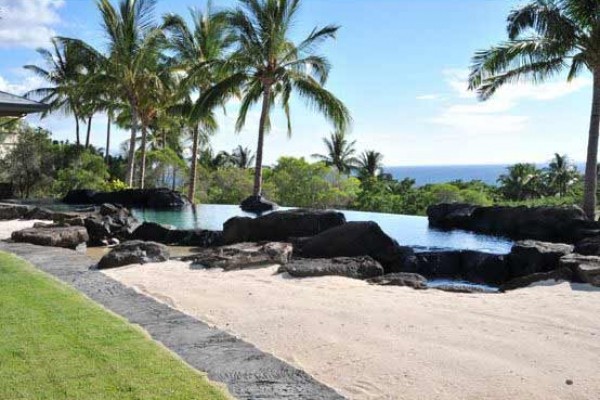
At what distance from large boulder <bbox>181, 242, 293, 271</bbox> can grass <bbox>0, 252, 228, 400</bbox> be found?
135 inches

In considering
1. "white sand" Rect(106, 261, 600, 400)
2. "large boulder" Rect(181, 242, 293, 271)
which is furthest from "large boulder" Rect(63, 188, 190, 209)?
"white sand" Rect(106, 261, 600, 400)

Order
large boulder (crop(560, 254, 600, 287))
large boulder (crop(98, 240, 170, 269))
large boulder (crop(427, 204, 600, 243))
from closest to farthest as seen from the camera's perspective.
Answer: large boulder (crop(560, 254, 600, 287)) < large boulder (crop(98, 240, 170, 269)) < large boulder (crop(427, 204, 600, 243))

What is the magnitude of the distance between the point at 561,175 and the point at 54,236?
38.6 metres

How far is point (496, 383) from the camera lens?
4.07 metres

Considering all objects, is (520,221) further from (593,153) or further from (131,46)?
(131,46)

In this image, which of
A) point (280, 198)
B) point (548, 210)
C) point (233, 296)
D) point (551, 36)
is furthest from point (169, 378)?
point (280, 198)

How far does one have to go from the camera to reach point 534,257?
32.7ft

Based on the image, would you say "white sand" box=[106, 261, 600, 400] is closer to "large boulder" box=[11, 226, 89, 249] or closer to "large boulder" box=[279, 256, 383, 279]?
"large boulder" box=[279, 256, 383, 279]

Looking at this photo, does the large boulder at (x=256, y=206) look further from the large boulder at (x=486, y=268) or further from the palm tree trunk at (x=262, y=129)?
the large boulder at (x=486, y=268)

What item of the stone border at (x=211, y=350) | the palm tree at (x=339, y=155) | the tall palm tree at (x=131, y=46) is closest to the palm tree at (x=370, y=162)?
the palm tree at (x=339, y=155)

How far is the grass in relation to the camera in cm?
347

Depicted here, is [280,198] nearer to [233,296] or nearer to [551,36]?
[551,36]

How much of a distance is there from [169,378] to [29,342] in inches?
52.8

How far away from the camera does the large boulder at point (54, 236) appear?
10.7 meters
